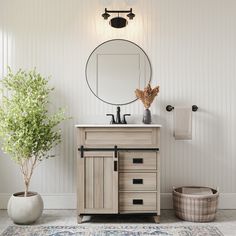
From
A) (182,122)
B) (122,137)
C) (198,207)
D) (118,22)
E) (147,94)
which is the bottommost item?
(198,207)

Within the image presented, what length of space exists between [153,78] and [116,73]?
0.41 meters

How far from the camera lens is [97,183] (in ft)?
11.3

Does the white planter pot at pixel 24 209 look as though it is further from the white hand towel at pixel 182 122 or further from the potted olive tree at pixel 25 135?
the white hand towel at pixel 182 122

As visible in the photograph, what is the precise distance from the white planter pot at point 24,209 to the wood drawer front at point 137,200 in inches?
31.1

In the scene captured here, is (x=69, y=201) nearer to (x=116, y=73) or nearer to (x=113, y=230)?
(x=113, y=230)

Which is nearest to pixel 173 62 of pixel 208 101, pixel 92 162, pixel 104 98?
pixel 208 101

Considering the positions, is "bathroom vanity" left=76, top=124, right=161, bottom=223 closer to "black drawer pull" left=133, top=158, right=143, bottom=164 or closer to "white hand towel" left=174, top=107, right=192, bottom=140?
"black drawer pull" left=133, top=158, right=143, bottom=164

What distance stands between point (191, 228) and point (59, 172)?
154 centimetres

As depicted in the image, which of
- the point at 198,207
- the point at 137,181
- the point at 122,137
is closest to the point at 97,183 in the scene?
the point at 137,181

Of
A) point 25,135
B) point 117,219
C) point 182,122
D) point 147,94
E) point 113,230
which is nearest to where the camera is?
point 113,230

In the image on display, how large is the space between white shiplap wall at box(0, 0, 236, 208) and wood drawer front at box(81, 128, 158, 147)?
0.57 metres

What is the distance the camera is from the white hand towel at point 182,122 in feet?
13.0

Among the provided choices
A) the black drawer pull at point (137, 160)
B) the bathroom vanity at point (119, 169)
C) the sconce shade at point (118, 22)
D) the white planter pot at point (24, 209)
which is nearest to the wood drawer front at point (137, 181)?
the bathroom vanity at point (119, 169)

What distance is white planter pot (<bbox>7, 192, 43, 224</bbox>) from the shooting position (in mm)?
3406
